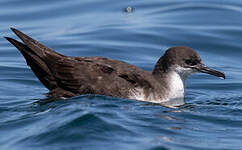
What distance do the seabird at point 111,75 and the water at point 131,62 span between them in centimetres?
24

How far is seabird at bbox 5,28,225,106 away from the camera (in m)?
9.10

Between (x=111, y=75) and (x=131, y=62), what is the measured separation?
155 inches

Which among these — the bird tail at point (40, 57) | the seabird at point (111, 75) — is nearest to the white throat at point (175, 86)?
the seabird at point (111, 75)

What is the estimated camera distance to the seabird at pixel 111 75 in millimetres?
Answer: 9102

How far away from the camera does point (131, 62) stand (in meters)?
13.0

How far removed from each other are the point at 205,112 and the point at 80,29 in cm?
710

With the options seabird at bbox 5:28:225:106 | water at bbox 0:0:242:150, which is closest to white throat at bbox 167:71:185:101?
seabird at bbox 5:28:225:106

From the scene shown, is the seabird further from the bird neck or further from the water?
the water

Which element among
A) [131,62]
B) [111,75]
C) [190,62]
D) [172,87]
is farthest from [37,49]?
[131,62]

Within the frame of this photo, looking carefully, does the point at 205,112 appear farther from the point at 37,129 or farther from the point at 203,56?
the point at 203,56

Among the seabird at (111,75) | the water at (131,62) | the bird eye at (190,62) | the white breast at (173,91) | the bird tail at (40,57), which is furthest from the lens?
the bird eye at (190,62)

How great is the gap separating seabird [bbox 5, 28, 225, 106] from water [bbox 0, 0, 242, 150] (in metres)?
0.24

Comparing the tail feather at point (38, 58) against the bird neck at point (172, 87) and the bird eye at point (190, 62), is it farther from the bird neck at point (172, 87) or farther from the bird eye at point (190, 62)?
the bird eye at point (190, 62)

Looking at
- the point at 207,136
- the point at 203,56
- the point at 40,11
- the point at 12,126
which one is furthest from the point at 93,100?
the point at 40,11
